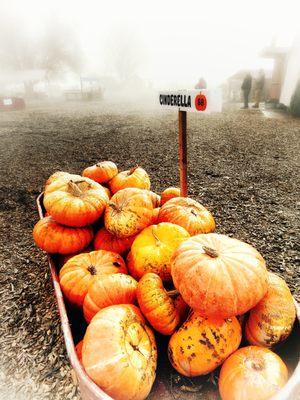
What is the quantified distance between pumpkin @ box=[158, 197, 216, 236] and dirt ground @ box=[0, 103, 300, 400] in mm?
1372

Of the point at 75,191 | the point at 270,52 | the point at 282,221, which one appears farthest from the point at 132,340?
the point at 270,52

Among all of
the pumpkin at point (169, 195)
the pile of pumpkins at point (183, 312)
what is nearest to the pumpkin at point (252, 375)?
the pile of pumpkins at point (183, 312)

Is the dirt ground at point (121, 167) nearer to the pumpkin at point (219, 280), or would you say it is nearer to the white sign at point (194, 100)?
the pumpkin at point (219, 280)

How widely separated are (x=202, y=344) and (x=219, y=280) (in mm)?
360

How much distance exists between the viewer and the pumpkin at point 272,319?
1.73m

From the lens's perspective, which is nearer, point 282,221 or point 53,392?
point 53,392

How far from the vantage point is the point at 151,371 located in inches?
63.5

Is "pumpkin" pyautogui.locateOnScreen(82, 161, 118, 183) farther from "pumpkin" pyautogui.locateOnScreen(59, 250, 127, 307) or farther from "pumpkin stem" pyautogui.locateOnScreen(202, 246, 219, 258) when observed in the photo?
"pumpkin stem" pyautogui.locateOnScreen(202, 246, 219, 258)

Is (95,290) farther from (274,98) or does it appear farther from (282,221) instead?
(274,98)

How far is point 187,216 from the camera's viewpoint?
2533 mm

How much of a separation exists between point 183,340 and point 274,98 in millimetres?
23372

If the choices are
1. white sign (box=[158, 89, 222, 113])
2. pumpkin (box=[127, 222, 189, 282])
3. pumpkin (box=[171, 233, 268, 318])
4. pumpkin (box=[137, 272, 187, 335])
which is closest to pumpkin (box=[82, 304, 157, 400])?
pumpkin (box=[137, 272, 187, 335])

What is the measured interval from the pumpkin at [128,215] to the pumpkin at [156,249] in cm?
10

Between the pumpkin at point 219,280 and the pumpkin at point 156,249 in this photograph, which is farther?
the pumpkin at point 156,249
